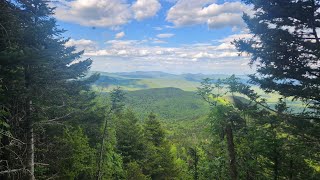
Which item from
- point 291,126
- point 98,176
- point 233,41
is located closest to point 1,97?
point 233,41

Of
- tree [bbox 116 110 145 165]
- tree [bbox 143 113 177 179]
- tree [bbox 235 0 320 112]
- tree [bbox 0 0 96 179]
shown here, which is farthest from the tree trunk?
tree [bbox 143 113 177 179]

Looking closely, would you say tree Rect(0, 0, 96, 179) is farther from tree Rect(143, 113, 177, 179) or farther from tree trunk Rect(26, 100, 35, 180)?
tree Rect(143, 113, 177, 179)

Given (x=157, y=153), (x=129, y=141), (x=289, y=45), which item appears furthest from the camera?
(x=157, y=153)

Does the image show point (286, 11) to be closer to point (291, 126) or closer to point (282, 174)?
point (291, 126)

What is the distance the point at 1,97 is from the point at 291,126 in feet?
40.3

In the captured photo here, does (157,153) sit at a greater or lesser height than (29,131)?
lesser

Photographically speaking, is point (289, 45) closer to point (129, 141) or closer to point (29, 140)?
point (29, 140)

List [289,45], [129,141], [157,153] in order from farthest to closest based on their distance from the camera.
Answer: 1. [157,153]
2. [129,141]
3. [289,45]

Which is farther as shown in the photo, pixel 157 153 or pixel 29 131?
pixel 157 153

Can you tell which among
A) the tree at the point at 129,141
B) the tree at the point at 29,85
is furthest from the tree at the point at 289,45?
the tree at the point at 129,141

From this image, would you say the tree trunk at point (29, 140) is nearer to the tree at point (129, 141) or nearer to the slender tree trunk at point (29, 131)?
the slender tree trunk at point (29, 131)

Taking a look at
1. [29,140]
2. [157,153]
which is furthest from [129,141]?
[29,140]

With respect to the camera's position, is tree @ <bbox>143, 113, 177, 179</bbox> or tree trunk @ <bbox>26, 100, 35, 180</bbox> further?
tree @ <bbox>143, 113, 177, 179</bbox>

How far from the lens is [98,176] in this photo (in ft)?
87.9
